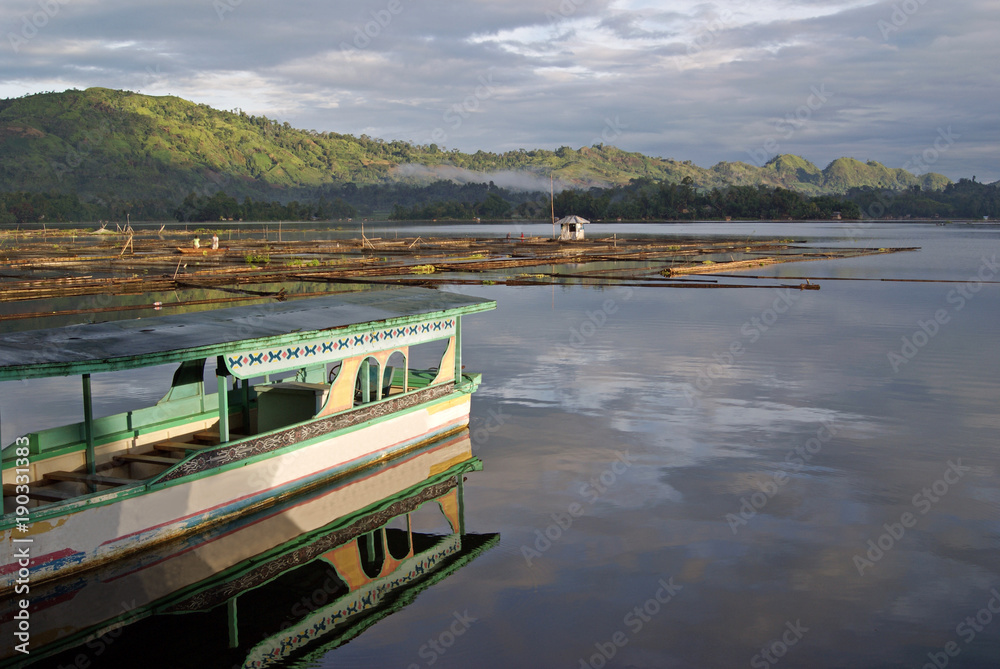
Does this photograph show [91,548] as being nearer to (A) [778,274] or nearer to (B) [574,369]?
(B) [574,369]

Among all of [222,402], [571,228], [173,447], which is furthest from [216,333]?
[571,228]

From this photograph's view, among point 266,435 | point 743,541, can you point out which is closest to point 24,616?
point 266,435

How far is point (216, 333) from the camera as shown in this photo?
11.3m

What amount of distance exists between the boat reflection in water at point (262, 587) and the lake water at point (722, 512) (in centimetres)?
30

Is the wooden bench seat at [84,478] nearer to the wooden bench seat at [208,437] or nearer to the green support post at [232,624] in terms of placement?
the wooden bench seat at [208,437]

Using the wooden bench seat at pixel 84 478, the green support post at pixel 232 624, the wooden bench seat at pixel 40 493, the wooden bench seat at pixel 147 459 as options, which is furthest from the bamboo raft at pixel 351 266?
the green support post at pixel 232 624

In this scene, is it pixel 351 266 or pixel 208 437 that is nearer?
pixel 208 437

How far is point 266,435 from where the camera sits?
11.1m

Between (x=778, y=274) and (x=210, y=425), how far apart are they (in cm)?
4088

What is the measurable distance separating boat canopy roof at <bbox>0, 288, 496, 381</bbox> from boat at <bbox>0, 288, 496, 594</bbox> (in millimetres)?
26

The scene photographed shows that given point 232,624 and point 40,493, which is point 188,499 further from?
point 232,624

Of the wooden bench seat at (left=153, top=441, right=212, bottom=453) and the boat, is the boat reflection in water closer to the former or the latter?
the boat

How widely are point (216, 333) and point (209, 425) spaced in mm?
2233

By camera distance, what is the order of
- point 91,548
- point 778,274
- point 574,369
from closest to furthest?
point 91,548, point 574,369, point 778,274
